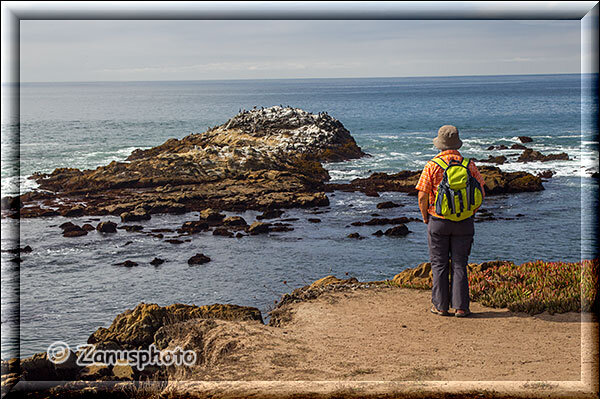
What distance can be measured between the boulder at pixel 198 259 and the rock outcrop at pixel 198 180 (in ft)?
19.8

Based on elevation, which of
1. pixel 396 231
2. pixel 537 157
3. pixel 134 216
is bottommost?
pixel 396 231

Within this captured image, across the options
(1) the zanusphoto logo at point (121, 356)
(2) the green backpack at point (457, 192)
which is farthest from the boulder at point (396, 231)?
(1) the zanusphoto logo at point (121, 356)

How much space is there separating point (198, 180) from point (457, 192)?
21.8m

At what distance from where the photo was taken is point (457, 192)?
23.9 feet

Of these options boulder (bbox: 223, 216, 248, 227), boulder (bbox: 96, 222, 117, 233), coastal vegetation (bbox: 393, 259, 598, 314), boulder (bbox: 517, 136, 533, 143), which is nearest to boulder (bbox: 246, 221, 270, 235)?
boulder (bbox: 223, 216, 248, 227)

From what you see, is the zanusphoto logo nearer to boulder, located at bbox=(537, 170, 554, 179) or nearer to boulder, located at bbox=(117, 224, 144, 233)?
boulder, located at bbox=(117, 224, 144, 233)

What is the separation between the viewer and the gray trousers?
24.5ft

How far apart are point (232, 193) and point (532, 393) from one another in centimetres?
2125

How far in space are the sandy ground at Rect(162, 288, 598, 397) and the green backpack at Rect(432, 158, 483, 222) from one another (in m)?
1.39

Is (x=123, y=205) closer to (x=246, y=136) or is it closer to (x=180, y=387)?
(x=246, y=136)

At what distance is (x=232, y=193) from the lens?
26.2 metres

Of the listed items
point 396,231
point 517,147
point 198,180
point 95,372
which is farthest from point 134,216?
point 517,147

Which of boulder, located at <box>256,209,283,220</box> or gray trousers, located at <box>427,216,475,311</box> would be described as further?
boulder, located at <box>256,209,283,220</box>

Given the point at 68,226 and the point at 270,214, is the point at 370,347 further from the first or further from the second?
the point at 68,226
